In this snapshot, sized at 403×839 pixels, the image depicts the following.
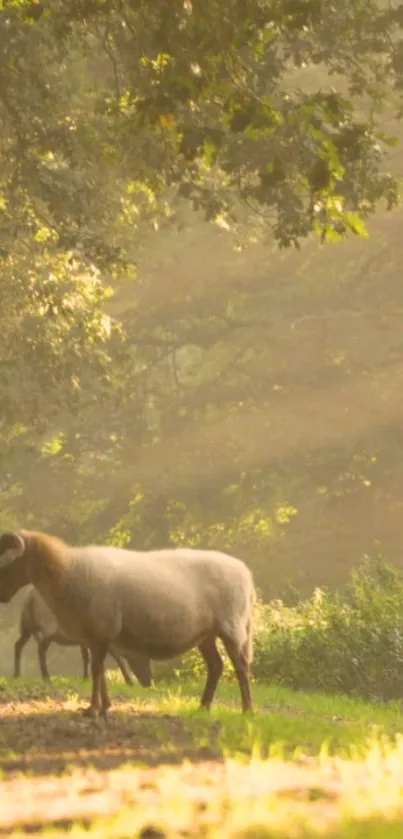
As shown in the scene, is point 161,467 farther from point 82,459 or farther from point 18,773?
point 18,773

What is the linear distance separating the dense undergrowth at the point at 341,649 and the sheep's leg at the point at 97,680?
820cm

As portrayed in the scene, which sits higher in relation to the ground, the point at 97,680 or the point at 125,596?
the point at 125,596

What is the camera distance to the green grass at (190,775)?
4.93m

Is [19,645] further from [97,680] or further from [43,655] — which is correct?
[97,680]

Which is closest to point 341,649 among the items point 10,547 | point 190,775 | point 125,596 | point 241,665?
point 241,665

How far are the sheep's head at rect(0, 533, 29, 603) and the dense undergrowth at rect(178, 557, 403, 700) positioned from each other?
29.2ft

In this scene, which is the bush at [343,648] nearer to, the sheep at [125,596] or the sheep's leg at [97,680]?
the sheep at [125,596]

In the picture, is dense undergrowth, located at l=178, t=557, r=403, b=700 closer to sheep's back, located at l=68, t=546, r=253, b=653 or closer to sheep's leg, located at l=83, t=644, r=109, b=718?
sheep's back, located at l=68, t=546, r=253, b=653

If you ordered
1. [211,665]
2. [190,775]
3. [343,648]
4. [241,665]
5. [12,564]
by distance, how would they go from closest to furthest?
1. [190,775]
2. [12,564]
3. [241,665]
4. [211,665]
5. [343,648]

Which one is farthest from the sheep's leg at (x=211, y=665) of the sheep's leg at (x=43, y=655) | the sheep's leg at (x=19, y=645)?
the sheep's leg at (x=19, y=645)

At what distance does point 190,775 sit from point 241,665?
494 cm

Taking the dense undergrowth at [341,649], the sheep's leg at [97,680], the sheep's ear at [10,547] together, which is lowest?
the dense undergrowth at [341,649]

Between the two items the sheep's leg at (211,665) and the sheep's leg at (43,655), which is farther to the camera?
the sheep's leg at (43,655)

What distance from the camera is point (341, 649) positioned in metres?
19.4
